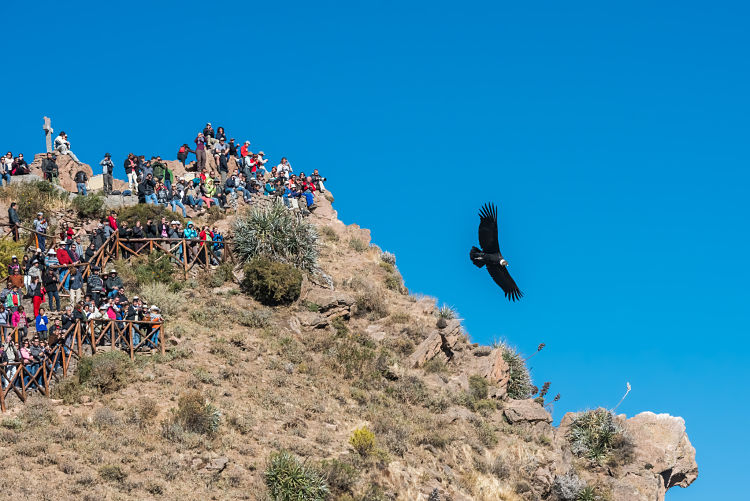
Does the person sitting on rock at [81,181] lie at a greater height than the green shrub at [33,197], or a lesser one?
greater

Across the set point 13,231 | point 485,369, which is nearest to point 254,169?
point 13,231

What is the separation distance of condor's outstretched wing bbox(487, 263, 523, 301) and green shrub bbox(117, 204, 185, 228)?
1625 cm

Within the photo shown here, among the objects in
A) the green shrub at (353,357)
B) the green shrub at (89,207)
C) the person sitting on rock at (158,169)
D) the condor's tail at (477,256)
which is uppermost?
the person sitting on rock at (158,169)

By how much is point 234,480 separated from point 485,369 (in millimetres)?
12901

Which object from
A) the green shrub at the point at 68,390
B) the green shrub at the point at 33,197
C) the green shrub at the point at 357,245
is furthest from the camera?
the green shrub at the point at 357,245

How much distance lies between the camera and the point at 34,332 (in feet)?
104

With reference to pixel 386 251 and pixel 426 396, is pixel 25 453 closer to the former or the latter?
pixel 426 396

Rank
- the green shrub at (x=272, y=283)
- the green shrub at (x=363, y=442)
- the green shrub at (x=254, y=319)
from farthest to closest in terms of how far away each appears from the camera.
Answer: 1. the green shrub at (x=272, y=283)
2. the green shrub at (x=254, y=319)
3. the green shrub at (x=363, y=442)

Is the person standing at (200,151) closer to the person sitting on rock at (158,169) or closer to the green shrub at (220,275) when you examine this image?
the person sitting on rock at (158,169)

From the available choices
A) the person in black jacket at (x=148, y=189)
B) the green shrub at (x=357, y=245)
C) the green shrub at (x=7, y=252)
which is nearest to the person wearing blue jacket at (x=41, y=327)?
the green shrub at (x=7, y=252)

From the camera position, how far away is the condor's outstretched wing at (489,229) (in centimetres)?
2944

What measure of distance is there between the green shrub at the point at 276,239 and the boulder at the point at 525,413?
9393mm

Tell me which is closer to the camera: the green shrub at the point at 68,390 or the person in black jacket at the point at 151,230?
the green shrub at the point at 68,390

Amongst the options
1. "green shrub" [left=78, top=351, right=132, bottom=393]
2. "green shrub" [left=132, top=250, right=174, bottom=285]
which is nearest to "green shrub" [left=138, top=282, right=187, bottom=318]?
"green shrub" [left=132, top=250, right=174, bottom=285]
